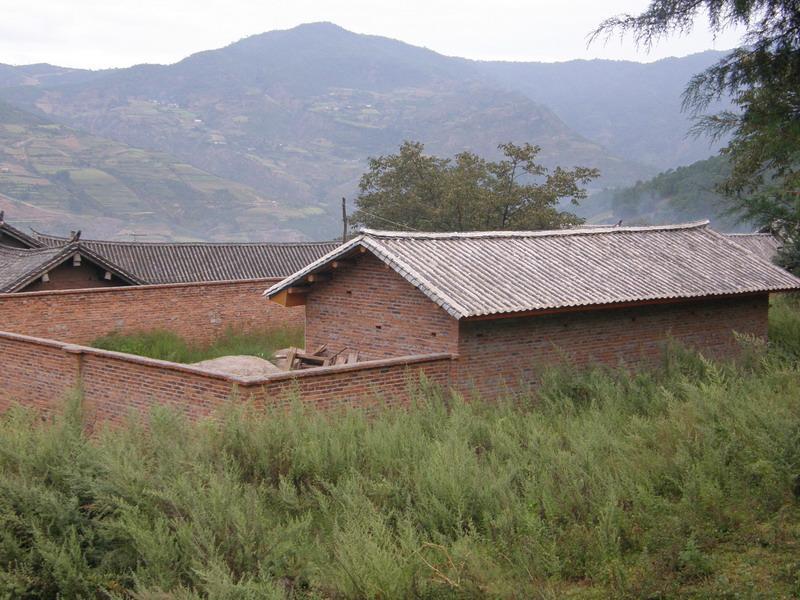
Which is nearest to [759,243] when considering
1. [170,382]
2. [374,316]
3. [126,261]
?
[126,261]

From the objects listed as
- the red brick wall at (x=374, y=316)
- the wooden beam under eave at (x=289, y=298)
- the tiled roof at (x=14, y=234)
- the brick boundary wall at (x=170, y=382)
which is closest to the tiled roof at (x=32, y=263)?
the tiled roof at (x=14, y=234)

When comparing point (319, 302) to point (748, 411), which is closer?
point (748, 411)

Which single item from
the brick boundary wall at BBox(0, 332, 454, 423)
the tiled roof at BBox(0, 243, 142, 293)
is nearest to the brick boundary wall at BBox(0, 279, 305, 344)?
the tiled roof at BBox(0, 243, 142, 293)

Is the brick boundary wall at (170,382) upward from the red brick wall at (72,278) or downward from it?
downward

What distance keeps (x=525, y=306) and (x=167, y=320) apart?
37.8 feet

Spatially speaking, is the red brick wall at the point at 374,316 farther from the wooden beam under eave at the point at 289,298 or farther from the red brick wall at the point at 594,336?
the red brick wall at the point at 594,336

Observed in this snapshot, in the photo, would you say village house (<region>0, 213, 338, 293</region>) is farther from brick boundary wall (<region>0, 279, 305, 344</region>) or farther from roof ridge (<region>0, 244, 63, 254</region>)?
brick boundary wall (<region>0, 279, 305, 344</region>)

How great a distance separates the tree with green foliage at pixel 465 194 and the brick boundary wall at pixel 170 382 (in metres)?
33.6

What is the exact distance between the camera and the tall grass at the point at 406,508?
6504 mm

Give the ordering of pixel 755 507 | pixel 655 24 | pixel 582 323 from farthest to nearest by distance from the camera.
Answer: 1. pixel 582 323
2. pixel 655 24
3. pixel 755 507

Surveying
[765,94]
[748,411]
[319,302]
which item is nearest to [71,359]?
[319,302]

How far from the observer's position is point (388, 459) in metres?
8.77

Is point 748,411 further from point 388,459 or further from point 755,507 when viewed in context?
point 388,459

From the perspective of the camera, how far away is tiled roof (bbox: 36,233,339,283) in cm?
3481
